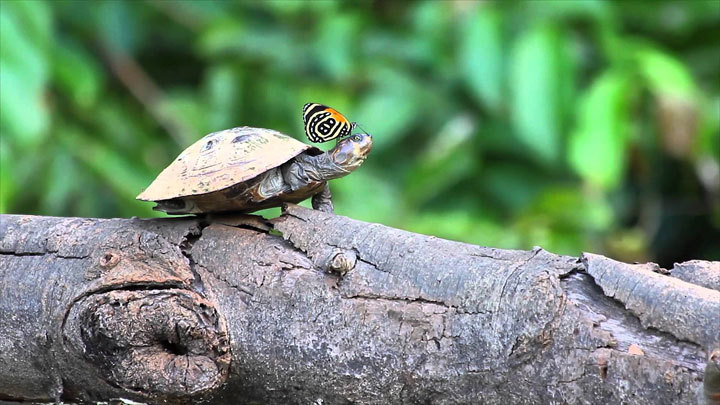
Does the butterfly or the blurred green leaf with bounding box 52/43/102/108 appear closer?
the butterfly

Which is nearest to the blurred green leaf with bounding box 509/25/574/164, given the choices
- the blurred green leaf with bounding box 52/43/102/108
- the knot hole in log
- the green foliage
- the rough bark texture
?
the green foliage

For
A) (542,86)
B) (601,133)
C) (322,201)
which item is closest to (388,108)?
(542,86)

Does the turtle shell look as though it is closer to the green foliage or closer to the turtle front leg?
the turtle front leg

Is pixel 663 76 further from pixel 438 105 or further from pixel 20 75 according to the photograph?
pixel 20 75

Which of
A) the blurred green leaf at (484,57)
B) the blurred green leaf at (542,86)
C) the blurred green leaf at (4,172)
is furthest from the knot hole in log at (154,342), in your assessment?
the blurred green leaf at (484,57)

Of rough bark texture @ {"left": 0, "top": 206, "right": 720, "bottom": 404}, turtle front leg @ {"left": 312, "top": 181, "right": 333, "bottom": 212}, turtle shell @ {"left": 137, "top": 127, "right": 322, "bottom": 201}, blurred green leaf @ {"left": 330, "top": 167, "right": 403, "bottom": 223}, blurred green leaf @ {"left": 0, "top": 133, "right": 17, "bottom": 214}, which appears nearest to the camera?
rough bark texture @ {"left": 0, "top": 206, "right": 720, "bottom": 404}

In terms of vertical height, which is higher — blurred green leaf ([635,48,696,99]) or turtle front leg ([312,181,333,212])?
blurred green leaf ([635,48,696,99])
